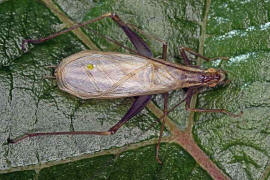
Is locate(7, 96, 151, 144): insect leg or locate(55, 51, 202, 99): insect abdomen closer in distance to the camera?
locate(7, 96, 151, 144): insect leg

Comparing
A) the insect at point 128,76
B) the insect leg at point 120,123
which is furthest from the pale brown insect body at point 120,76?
the insect leg at point 120,123

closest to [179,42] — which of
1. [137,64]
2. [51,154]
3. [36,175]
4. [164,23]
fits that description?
[164,23]

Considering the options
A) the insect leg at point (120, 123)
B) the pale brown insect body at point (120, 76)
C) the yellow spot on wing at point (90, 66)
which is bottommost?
the insect leg at point (120, 123)

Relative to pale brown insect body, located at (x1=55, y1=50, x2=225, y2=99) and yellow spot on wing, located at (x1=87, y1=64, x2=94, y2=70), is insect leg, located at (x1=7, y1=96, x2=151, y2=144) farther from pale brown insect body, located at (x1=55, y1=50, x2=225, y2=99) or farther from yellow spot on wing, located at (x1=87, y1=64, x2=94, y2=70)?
yellow spot on wing, located at (x1=87, y1=64, x2=94, y2=70)

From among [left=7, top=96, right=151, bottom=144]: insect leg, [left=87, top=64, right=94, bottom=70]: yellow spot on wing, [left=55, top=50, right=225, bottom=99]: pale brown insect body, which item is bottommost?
[left=7, top=96, right=151, bottom=144]: insect leg

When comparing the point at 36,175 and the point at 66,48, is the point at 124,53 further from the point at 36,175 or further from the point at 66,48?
the point at 36,175

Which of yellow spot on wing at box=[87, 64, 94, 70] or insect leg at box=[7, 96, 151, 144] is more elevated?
A: yellow spot on wing at box=[87, 64, 94, 70]

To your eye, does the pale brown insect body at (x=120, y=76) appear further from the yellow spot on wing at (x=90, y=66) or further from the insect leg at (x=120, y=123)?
the insect leg at (x=120, y=123)

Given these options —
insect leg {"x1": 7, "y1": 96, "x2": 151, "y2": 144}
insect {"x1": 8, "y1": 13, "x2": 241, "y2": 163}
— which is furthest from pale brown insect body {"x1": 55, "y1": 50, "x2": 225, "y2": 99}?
insect leg {"x1": 7, "y1": 96, "x2": 151, "y2": 144}
